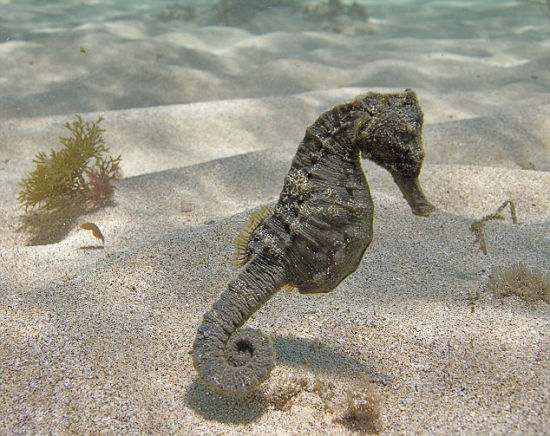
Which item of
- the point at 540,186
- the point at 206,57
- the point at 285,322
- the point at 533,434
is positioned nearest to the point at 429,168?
the point at 540,186

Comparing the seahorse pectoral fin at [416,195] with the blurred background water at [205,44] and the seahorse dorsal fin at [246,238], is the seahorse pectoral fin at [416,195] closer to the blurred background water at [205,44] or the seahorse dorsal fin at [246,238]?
the seahorse dorsal fin at [246,238]

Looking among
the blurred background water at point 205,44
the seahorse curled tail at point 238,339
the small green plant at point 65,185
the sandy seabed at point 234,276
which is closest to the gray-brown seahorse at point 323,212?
the seahorse curled tail at point 238,339

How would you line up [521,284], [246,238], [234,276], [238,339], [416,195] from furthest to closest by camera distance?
[234,276] → [521,284] → [246,238] → [416,195] → [238,339]

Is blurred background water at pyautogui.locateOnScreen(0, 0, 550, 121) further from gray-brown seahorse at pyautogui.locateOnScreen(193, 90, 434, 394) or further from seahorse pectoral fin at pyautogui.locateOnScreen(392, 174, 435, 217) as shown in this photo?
seahorse pectoral fin at pyautogui.locateOnScreen(392, 174, 435, 217)

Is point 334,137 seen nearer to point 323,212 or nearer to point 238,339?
point 323,212

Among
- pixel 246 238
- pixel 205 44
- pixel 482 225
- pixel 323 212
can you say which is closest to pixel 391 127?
pixel 323 212
